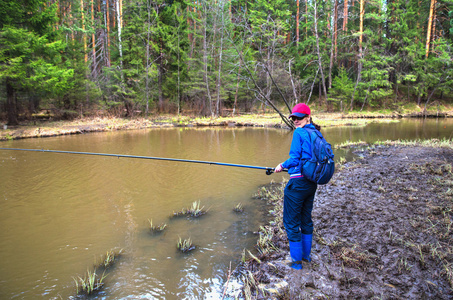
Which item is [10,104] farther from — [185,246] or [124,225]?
[185,246]

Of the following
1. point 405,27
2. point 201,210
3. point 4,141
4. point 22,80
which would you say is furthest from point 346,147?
point 405,27

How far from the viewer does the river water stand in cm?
320

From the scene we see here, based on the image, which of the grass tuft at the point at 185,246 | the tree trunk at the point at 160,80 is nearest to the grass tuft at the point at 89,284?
the grass tuft at the point at 185,246

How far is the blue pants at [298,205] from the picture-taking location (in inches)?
107

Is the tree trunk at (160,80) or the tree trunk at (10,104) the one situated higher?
the tree trunk at (160,80)

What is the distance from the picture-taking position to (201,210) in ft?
16.8

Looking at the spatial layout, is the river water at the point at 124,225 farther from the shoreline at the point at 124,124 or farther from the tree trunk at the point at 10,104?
the tree trunk at the point at 10,104

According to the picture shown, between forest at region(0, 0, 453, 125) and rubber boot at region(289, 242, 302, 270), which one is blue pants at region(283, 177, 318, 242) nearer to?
rubber boot at region(289, 242, 302, 270)

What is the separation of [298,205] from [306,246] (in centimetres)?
58

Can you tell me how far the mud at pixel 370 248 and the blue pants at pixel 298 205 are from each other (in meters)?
0.45

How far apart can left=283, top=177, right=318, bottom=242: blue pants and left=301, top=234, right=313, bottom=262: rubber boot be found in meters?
0.06

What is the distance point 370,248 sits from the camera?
3180 millimetres

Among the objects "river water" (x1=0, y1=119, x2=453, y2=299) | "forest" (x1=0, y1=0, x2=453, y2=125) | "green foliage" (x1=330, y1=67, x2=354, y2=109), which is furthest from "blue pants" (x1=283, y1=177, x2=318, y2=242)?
"green foliage" (x1=330, y1=67, x2=354, y2=109)

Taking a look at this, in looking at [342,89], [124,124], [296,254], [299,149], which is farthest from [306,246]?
[342,89]
